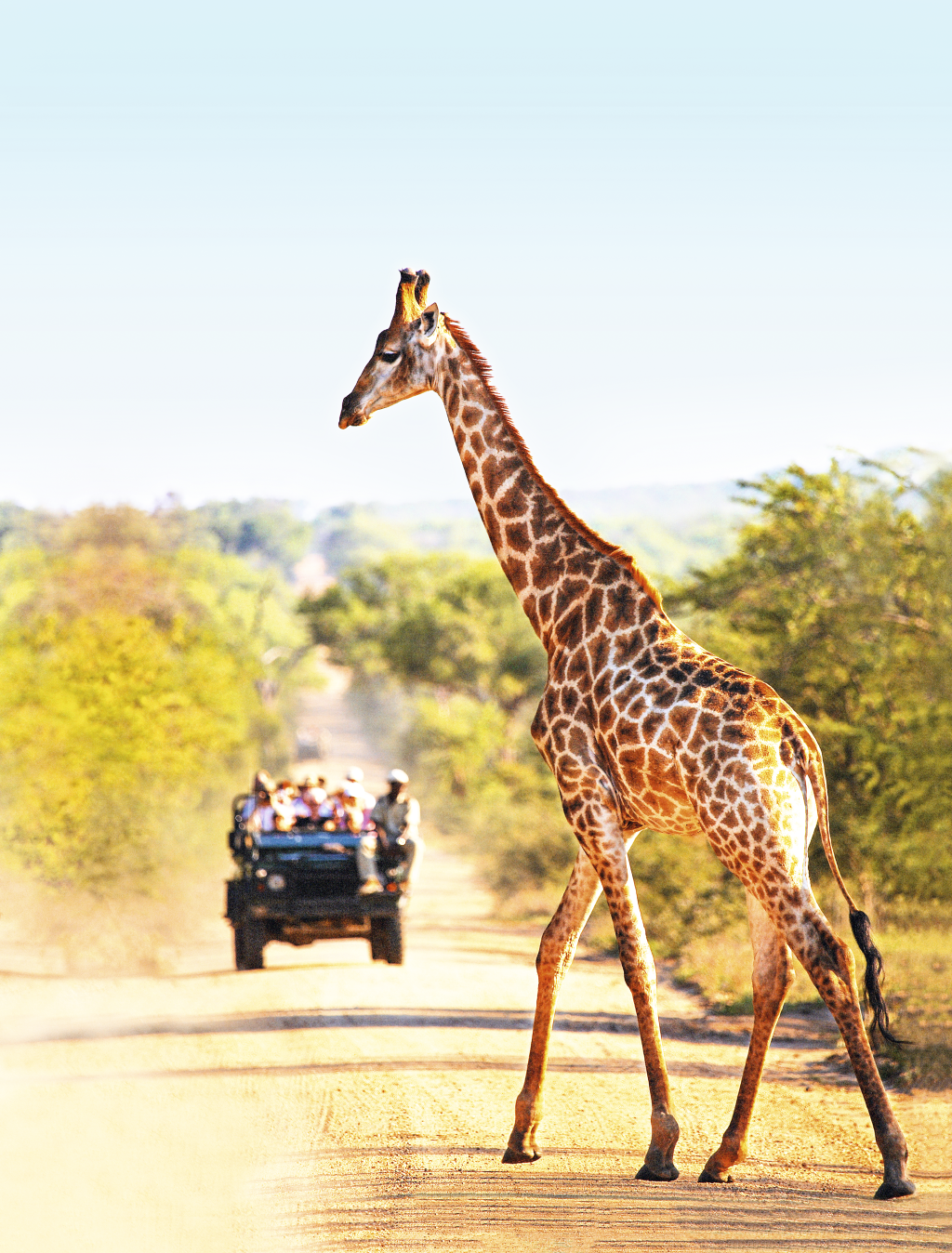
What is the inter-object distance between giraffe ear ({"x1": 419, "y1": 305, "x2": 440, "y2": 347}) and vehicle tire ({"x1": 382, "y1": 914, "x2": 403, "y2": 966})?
8.70m

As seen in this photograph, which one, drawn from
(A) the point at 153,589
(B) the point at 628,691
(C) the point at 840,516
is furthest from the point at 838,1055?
(A) the point at 153,589

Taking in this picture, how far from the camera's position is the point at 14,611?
31.9 m

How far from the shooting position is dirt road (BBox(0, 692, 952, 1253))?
6098mm

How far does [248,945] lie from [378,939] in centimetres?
141

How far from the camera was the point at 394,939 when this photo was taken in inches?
614

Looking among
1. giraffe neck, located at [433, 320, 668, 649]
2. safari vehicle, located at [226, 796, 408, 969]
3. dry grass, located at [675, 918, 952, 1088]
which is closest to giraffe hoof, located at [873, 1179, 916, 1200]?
dry grass, located at [675, 918, 952, 1088]

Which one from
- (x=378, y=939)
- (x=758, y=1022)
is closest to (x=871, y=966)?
(x=758, y=1022)

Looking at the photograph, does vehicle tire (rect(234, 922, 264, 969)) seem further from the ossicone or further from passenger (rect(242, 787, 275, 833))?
the ossicone

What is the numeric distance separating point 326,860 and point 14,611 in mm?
19228

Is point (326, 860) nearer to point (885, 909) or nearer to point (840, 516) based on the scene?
Result: point (885, 909)

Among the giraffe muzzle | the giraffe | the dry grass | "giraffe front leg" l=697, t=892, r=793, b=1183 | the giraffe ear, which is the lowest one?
the dry grass


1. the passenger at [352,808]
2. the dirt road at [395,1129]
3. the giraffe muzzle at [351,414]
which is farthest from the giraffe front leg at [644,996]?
the passenger at [352,808]

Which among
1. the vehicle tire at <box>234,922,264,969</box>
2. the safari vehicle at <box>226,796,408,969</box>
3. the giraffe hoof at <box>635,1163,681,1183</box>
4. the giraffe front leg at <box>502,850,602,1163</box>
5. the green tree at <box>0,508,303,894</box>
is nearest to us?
the giraffe hoof at <box>635,1163,681,1183</box>

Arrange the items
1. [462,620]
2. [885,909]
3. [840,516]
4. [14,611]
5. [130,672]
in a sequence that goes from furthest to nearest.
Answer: [462,620] → [14,611] → [130,672] → [840,516] → [885,909]
